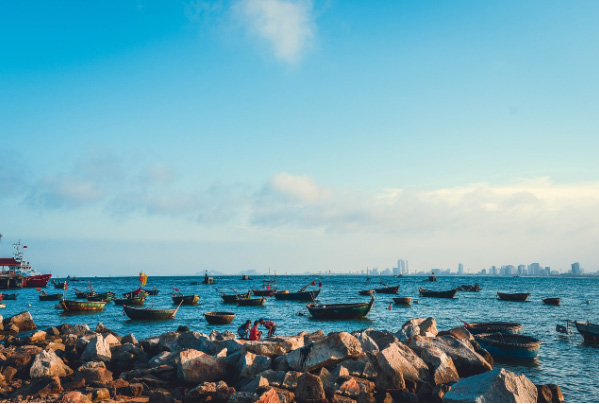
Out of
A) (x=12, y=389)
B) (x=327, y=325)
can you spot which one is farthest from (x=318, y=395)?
(x=327, y=325)

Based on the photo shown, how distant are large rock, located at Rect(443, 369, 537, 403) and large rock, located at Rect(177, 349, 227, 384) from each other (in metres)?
7.00

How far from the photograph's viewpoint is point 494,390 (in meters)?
11.0

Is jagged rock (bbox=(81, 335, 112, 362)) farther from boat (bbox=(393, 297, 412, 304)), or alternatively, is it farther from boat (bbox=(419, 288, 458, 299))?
boat (bbox=(419, 288, 458, 299))

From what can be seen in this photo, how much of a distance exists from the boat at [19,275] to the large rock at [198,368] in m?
94.2

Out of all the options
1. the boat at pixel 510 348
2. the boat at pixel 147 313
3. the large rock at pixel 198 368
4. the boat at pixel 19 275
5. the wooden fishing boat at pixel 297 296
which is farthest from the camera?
the boat at pixel 19 275

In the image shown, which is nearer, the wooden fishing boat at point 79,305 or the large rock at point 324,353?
the large rock at point 324,353

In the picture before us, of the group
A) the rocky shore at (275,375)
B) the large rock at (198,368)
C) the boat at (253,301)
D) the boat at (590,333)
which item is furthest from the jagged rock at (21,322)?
the boat at (590,333)

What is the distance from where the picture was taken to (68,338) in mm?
19516

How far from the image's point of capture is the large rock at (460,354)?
14977 mm

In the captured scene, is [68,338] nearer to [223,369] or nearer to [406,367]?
[223,369]

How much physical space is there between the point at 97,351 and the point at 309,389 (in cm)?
886

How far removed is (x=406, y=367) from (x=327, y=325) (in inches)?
806

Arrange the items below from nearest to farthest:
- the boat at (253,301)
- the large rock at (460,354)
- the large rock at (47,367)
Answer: the large rock at (47,367) < the large rock at (460,354) < the boat at (253,301)

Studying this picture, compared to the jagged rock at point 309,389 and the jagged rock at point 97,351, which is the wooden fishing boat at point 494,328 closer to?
the jagged rock at point 309,389
